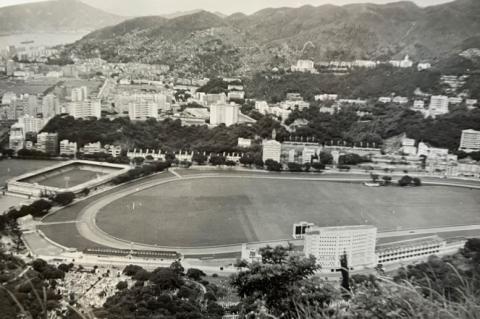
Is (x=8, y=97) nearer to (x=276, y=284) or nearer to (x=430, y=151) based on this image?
(x=430, y=151)

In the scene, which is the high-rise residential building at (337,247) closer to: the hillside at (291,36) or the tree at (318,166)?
the tree at (318,166)

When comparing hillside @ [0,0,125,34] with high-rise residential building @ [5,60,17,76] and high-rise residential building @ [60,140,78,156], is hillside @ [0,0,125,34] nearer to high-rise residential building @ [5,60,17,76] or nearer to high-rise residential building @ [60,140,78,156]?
high-rise residential building @ [5,60,17,76]

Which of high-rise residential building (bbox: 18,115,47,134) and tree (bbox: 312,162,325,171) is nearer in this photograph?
high-rise residential building (bbox: 18,115,47,134)

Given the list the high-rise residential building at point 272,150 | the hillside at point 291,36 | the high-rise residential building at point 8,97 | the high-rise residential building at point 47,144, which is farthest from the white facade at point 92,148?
the high-rise residential building at point 272,150

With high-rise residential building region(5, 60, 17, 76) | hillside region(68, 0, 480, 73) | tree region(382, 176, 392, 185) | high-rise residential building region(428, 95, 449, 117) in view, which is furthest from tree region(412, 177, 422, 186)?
high-rise residential building region(5, 60, 17, 76)

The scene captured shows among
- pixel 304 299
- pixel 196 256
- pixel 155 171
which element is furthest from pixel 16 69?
pixel 304 299

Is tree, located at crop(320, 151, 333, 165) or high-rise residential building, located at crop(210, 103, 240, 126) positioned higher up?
high-rise residential building, located at crop(210, 103, 240, 126)
